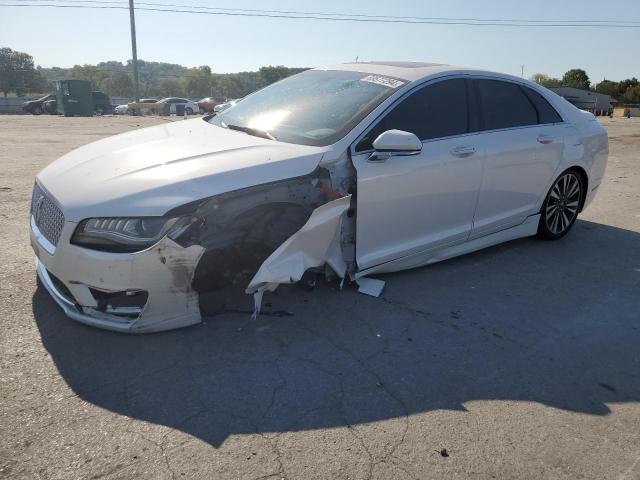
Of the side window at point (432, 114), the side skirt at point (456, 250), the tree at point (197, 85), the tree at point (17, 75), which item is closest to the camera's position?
the side window at point (432, 114)

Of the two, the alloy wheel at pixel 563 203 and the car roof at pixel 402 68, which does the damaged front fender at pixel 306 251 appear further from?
the alloy wheel at pixel 563 203

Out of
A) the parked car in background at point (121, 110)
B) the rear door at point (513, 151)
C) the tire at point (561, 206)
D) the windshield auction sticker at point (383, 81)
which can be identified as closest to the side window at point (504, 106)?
the rear door at point (513, 151)

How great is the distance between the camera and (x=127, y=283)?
9.29ft

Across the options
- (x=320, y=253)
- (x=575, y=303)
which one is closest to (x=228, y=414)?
(x=320, y=253)

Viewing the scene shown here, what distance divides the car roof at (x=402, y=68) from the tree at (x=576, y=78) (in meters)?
85.7

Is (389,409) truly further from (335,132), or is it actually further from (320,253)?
(335,132)

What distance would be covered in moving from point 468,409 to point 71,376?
2013 mm

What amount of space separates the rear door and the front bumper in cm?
255

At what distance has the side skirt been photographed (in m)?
3.89

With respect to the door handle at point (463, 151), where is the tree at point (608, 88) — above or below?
above

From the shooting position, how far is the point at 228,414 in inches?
95.4

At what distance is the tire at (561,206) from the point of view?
5031 millimetres

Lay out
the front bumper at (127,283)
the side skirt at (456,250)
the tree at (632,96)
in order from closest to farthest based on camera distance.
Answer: the front bumper at (127,283)
the side skirt at (456,250)
the tree at (632,96)

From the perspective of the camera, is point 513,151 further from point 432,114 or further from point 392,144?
point 392,144
